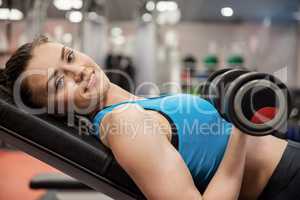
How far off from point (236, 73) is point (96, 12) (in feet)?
15.2

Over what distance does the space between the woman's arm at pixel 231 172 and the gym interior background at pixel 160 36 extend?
2505 millimetres

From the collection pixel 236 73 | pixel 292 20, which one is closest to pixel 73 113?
pixel 236 73

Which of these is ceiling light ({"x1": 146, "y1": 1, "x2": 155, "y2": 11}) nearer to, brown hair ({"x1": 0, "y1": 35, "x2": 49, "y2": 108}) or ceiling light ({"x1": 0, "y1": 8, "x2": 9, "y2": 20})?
ceiling light ({"x1": 0, "y1": 8, "x2": 9, "y2": 20})

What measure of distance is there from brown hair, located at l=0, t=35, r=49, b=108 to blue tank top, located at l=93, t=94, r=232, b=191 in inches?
9.7

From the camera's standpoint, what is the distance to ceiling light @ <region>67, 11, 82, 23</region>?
17.0 ft

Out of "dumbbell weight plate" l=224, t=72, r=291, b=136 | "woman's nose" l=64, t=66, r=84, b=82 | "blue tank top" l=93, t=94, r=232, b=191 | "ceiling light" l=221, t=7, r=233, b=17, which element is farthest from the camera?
"ceiling light" l=221, t=7, r=233, b=17

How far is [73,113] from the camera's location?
117 centimetres

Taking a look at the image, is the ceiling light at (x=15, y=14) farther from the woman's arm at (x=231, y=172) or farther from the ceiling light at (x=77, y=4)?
the woman's arm at (x=231, y=172)

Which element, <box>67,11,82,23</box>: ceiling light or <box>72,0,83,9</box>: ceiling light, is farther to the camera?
<box>67,11,82,23</box>: ceiling light

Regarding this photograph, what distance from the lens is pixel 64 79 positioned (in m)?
1.13

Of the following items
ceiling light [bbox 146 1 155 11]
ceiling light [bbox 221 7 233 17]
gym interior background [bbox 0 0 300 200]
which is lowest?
gym interior background [bbox 0 0 300 200]

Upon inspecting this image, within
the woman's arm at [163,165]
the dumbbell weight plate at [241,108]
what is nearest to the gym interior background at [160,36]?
the woman's arm at [163,165]

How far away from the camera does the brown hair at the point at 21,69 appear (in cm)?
115

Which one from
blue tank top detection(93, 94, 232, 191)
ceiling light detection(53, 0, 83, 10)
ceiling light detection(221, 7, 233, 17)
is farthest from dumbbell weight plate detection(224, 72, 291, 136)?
ceiling light detection(221, 7, 233, 17)
